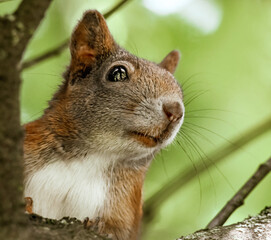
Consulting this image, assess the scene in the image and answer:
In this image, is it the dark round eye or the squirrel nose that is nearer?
the squirrel nose

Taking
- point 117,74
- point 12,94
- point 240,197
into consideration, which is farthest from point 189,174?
point 12,94

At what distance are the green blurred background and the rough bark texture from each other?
243 cm

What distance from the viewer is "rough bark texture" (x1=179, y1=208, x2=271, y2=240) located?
245cm

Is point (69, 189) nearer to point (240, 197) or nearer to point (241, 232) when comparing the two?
point (241, 232)

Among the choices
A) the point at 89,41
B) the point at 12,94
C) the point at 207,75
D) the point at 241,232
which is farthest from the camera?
the point at 207,75

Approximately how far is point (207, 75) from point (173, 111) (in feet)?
8.58

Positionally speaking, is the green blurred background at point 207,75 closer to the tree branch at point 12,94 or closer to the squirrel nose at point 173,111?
the squirrel nose at point 173,111

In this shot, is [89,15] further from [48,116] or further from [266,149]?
[266,149]

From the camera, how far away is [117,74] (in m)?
3.25

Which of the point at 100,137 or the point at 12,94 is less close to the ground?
the point at 12,94

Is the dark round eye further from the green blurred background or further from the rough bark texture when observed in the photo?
the green blurred background

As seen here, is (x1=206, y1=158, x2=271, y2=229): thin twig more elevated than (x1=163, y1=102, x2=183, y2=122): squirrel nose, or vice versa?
(x1=163, y1=102, x2=183, y2=122): squirrel nose

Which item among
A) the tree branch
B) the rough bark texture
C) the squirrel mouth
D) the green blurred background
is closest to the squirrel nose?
the squirrel mouth

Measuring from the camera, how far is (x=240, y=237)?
246 centimetres
